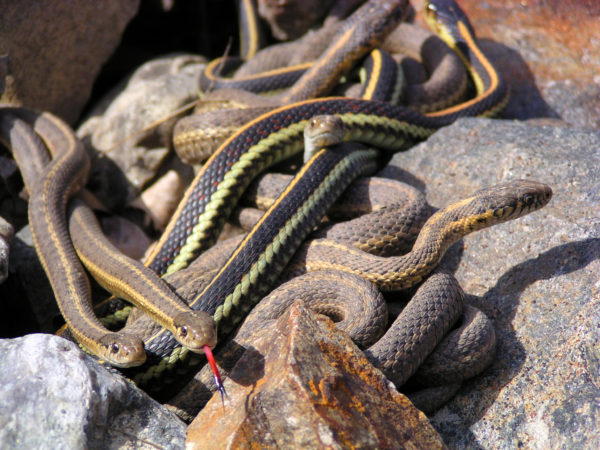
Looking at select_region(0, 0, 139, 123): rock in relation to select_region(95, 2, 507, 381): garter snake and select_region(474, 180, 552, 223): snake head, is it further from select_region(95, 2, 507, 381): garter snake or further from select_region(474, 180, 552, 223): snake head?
select_region(474, 180, 552, 223): snake head

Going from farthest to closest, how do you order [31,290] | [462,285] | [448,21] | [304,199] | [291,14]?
[291,14]
[448,21]
[31,290]
[304,199]
[462,285]

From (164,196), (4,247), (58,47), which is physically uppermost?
(58,47)

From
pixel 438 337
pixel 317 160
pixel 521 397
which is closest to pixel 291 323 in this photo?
pixel 438 337

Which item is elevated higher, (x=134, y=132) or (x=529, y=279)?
(x=529, y=279)

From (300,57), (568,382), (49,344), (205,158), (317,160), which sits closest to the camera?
(49,344)

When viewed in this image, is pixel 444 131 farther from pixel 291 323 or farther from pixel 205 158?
pixel 291 323

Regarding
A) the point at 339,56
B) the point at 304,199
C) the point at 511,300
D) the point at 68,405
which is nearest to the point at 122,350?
the point at 68,405

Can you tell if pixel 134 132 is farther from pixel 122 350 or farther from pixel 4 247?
pixel 122 350
